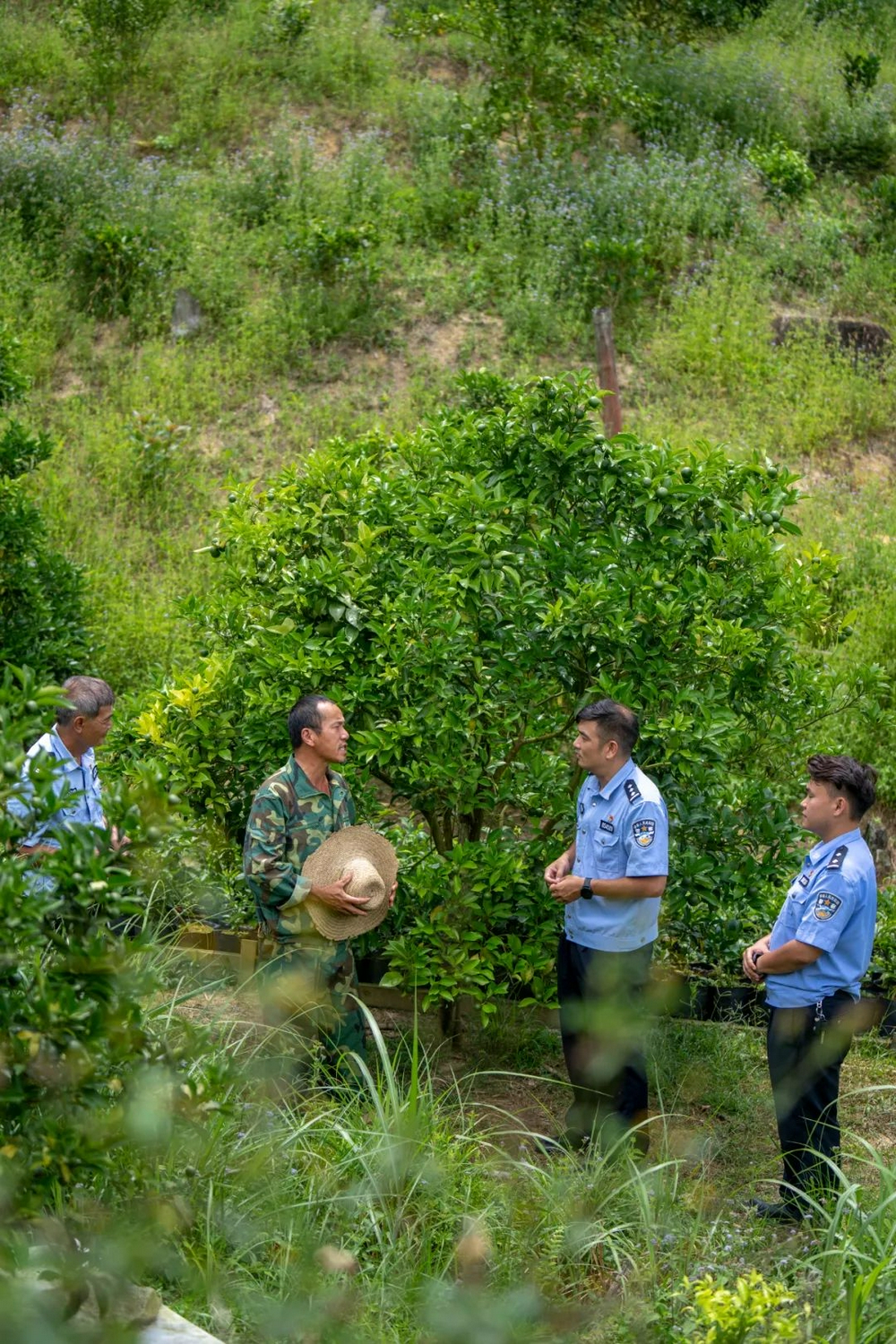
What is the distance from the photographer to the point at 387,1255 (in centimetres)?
383

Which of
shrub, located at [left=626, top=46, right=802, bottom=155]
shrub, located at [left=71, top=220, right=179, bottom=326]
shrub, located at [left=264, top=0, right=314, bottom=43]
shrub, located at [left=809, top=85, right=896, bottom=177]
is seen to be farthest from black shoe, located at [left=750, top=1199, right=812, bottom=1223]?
shrub, located at [left=264, top=0, right=314, bottom=43]

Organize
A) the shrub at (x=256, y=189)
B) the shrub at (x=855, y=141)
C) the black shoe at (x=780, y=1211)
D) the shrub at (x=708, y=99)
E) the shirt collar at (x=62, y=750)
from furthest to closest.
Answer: the shrub at (x=855, y=141) < the shrub at (x=708, y=99) < the shrub at (x=256, y=189) < the shirt collar at (x=62, y=750) < the black shoe at (x=780, y=1211)

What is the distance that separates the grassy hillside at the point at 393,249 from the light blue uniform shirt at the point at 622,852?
485 centimetres

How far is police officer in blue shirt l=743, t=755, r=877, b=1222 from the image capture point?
181 inches

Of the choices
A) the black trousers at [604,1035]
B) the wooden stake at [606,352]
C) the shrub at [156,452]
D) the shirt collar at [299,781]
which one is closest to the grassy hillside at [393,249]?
the shrub at [156,452]

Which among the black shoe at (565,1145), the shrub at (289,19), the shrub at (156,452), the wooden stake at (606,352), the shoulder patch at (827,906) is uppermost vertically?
the shrub at (289,19)

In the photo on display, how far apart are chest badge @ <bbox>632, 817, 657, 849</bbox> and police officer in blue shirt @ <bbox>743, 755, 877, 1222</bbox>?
0.50 m

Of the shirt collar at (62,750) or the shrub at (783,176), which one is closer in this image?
the shirt collar at (62,750)

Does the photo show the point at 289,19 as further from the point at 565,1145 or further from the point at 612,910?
the point at 565,1145

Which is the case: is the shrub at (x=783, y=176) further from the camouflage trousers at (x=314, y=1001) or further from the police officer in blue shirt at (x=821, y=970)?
the camouflage trousers at (x=314, y=1001)

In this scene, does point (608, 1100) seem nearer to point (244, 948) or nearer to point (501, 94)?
point (244, 948)

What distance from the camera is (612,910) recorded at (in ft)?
16.3

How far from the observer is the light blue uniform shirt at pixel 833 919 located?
4574 mm

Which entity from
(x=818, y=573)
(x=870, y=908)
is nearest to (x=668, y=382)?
(x=818, y=573)
